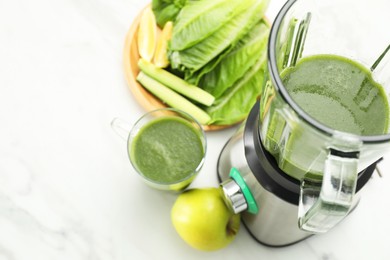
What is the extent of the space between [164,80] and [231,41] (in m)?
0.16

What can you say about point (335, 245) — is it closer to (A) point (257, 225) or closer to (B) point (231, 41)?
(A) point (257, 225)

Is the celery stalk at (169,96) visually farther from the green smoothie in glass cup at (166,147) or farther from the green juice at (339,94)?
the green juice at (339,94)

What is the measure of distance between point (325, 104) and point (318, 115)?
0.08ft

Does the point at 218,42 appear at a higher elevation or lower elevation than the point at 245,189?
higher

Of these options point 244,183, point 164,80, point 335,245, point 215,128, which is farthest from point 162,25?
point 335,245

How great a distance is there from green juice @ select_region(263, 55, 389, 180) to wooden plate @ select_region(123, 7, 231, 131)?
0.31 m

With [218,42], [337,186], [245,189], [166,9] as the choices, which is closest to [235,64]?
[218,42]

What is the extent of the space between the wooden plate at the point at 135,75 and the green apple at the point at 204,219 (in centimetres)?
16

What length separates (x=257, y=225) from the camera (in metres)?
0.96

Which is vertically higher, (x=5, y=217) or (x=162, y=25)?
(x=162, y=25)

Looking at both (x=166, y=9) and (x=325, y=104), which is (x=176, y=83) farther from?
(x=325, y=104)

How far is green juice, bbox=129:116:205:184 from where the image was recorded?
99 centimetres

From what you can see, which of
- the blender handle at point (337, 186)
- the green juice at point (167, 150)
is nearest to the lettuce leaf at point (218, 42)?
the green juice at point (167, 150)

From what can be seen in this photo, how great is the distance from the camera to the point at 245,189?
0.89 m
